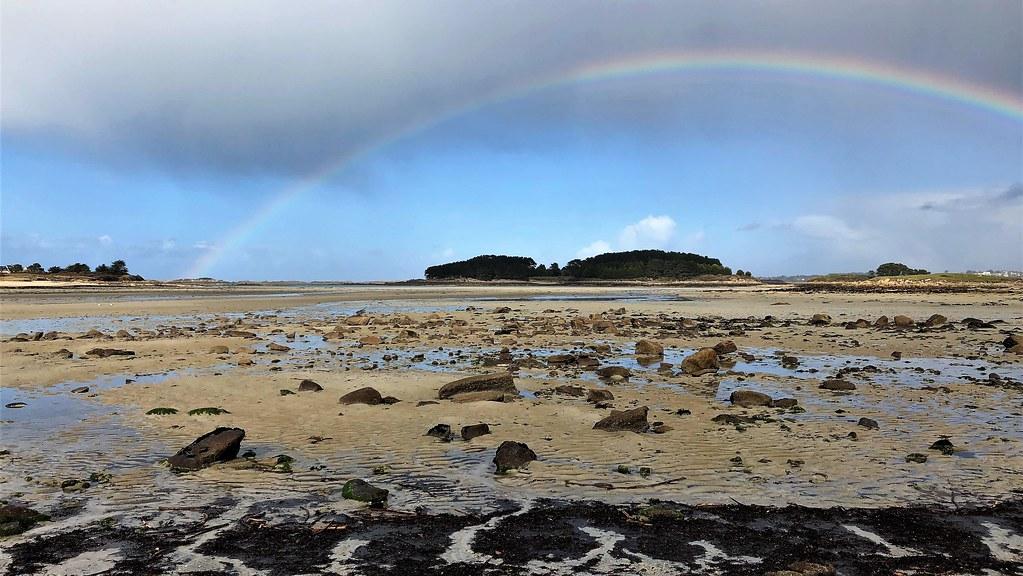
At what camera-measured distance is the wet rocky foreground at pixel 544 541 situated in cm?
597

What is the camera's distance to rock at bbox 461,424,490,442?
11375 mm

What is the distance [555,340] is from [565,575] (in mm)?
23232

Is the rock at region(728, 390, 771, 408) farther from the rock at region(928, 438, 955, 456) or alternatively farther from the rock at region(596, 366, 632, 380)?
the rock at region(596, 366, 632, 380)

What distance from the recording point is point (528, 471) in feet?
30.7

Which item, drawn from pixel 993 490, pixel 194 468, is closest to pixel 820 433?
pixel 993 490

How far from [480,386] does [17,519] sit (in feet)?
30.8

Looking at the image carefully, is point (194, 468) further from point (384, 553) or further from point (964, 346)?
point (964, 346)

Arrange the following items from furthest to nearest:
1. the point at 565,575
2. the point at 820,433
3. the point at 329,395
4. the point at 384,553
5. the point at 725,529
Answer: the point at 329,395 < the point at 820,433 < the point at 725,529 < the point at 384,553 < the point at 565,575

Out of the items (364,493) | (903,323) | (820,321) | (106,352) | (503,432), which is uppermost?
(903,323)

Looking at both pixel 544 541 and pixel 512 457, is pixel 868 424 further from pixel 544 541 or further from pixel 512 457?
pixel 544 541

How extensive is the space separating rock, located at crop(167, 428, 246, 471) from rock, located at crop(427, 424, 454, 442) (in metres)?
3.28

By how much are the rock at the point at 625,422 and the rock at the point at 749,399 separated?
3.28m

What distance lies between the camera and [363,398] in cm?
1442

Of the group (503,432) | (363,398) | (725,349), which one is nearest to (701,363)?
(725,349)
